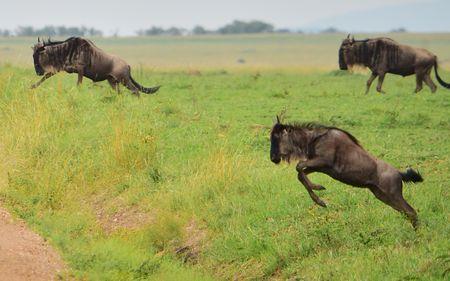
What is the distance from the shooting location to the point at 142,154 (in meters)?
12.2

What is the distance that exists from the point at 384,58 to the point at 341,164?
1221cm

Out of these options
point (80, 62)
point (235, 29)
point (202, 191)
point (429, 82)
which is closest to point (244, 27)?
point (235, 29)

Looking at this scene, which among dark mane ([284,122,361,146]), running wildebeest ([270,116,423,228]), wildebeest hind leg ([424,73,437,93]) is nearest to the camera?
running wildebeest ([270,116,423,228])

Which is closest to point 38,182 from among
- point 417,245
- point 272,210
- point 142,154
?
point 142,154

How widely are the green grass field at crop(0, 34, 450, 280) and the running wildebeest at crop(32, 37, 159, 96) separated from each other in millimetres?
403

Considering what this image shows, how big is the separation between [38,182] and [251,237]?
325 cm

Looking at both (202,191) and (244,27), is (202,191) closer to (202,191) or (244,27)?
(202,191)

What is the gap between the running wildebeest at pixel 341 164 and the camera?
877cm

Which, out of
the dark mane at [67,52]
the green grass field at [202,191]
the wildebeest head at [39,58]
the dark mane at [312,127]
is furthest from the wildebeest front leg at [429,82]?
the dark mane at [312,127]

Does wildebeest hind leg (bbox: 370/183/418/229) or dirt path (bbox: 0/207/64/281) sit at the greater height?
wildebeest hind leg (bbox: 370/183/418/229)

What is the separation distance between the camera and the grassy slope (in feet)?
28.3

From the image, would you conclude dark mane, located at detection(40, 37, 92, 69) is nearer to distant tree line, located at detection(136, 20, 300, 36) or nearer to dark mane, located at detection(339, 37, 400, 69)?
dark mane, located at detection(339, 37, 400, 69)

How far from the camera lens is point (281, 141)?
354 inches

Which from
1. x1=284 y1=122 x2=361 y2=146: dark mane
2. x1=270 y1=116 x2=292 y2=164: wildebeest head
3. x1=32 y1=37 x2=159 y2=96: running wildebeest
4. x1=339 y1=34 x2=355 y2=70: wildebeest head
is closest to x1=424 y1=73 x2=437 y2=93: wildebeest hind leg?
x1=339 y1=34 x2=355 y2=70: wildebeest head
